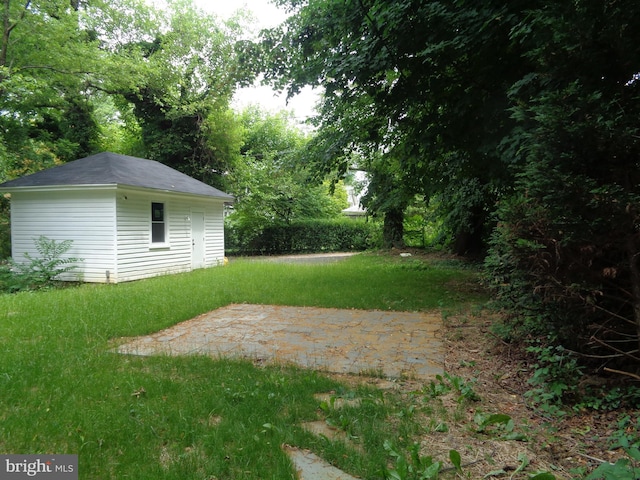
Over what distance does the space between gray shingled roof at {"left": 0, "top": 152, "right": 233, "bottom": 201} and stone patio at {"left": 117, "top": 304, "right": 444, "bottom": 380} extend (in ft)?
19.0

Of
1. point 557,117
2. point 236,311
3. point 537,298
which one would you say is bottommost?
point 236,311

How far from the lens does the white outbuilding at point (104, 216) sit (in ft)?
32.0

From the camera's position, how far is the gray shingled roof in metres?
9.83

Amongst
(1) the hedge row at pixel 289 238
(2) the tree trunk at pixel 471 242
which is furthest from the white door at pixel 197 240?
(2) the tree trunk at pixel 471 242

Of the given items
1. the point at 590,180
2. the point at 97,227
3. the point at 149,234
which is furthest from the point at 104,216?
the point at 590,180

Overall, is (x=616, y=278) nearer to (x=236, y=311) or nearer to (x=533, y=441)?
(x=533, y=441)

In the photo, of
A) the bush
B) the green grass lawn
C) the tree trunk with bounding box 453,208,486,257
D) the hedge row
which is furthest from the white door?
the tree trunk with bounding box 453,208,486,257

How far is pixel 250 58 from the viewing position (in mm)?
7730

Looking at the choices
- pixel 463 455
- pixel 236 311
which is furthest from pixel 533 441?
pixel 236 311

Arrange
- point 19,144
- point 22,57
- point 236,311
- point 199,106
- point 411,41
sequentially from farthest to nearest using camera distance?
point 199,106 < point 19,144 < point 22,57 < point 236,311 < point 411,41

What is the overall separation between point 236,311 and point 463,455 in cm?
473

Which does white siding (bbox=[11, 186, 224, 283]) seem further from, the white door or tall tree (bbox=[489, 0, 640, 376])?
tall tree (bbox=[489, 0, 640, 376])

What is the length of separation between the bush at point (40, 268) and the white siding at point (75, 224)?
0.71 feet

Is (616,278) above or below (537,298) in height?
above
